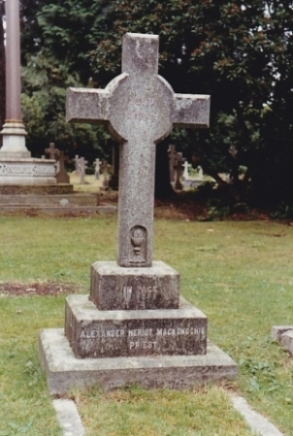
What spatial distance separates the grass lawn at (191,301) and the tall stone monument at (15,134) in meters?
2.80

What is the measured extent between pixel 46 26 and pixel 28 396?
14.5 m

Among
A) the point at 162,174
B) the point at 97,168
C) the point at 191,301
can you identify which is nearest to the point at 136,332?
the point at 191,301

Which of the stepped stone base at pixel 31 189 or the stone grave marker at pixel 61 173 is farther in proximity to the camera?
the stone grave marker at pixel 61 173

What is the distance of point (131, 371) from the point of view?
15.6 feet

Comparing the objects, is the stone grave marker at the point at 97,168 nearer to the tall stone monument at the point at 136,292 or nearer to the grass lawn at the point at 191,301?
the grass lawn at the point at 191,301

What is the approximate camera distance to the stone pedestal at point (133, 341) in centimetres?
475

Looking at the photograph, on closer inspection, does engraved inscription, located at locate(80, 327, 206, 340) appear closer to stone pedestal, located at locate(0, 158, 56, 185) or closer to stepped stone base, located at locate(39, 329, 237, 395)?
stepped stone base, located at locate(39, 329, 237, 395)

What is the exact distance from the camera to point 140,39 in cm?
516

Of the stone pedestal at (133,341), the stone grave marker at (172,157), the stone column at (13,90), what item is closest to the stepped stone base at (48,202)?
the stone column at (13,90)

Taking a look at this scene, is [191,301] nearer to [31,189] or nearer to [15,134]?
[31,189]

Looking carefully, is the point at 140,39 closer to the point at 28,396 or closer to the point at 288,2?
the point at 28,396

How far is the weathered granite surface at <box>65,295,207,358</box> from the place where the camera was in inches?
193

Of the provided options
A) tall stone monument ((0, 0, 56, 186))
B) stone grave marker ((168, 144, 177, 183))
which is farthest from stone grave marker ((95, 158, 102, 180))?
tall stone monument ((0, 0, 56, 186))

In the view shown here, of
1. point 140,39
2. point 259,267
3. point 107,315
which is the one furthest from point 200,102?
point 259,267
